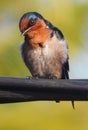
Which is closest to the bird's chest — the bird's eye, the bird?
the bird

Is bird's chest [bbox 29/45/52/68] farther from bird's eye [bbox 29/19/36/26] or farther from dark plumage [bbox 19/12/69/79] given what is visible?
bird's eye [bbox 29/19/36/26]

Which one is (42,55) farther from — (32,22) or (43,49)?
(32,22)

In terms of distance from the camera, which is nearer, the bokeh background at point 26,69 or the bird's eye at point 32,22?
the bird's eye at point 32,22

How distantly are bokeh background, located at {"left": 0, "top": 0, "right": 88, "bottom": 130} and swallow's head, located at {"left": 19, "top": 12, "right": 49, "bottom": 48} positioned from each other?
4.86 feet

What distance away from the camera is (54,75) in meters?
4.82

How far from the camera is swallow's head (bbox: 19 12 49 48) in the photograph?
4.16 m

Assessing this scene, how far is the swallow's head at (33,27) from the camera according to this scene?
416 centimetres

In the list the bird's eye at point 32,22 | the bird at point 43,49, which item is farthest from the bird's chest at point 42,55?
the bird's eye at point 32,22

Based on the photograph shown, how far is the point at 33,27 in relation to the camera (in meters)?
4.33

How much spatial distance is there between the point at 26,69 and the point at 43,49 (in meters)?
2.50

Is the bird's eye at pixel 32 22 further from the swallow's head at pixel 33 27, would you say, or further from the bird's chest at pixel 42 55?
the bird's chest at pixel 42 55

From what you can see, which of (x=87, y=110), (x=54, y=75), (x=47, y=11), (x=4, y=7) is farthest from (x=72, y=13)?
(x=54, y=75)

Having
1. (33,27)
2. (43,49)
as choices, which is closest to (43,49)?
(43,49)

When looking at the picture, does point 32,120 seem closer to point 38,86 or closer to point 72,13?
point 72,13
